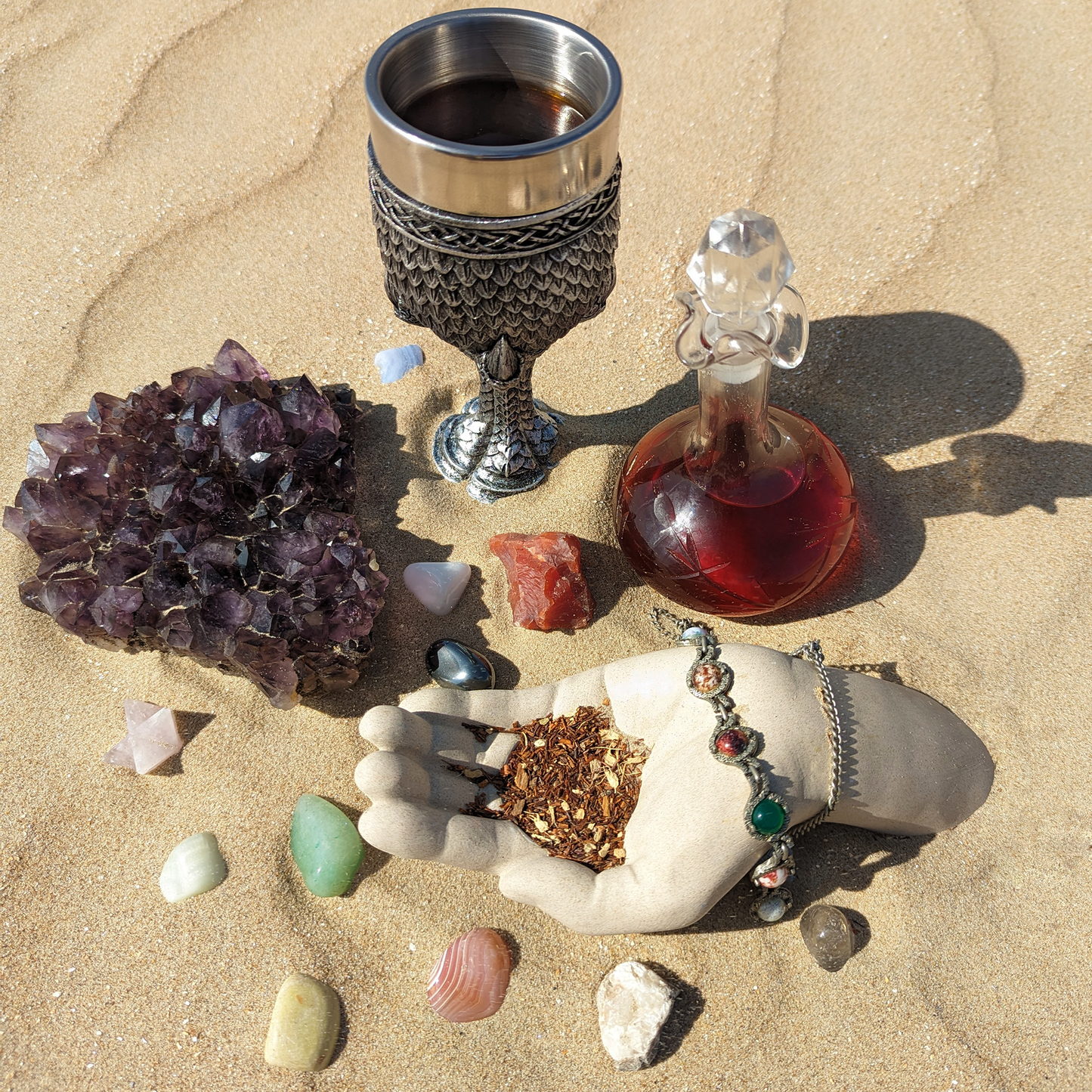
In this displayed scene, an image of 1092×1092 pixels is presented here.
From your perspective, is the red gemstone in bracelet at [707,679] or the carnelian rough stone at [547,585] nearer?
the red gemstone in bracelet at [707,679]

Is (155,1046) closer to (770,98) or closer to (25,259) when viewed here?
(25,259)

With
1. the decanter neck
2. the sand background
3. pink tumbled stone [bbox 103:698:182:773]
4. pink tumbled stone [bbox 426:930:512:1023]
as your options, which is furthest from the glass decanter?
pink tumbled stone [bbox 103:698:182:773]

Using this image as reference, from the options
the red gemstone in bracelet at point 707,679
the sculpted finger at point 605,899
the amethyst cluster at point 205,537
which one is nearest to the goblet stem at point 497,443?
the amethyst cluster at point 205,537

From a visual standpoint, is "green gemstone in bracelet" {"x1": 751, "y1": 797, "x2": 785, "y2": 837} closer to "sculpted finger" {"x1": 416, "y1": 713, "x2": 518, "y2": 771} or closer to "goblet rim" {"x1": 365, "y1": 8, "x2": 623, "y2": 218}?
"sculpted finger" {"x1": 416, "y1": 713, "x2": 518, "y2": 771}

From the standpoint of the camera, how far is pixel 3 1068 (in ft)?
3.96

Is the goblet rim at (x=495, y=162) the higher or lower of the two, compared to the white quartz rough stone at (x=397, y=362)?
higher

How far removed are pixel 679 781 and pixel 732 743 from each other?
0.09 meters

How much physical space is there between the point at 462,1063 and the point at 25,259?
5.88ft

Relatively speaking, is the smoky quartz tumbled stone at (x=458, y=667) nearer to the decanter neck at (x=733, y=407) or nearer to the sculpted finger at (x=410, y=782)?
the sculpted finger at (x=410, y=782)

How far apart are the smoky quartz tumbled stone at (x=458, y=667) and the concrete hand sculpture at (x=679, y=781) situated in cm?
7

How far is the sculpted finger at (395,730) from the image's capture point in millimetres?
1267

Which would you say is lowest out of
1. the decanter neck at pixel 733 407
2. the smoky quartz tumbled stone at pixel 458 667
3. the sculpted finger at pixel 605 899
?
the sculpted finger at pixel 605 899

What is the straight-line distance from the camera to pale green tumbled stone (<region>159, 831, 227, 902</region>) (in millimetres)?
1309

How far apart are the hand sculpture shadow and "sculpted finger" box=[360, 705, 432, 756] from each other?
46cm
